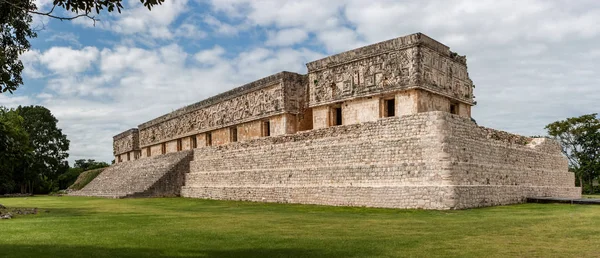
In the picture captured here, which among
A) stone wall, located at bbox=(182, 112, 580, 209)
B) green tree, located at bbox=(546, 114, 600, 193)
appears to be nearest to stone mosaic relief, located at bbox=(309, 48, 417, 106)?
stone wall, located at bbox=(182, 112, 580, 209)

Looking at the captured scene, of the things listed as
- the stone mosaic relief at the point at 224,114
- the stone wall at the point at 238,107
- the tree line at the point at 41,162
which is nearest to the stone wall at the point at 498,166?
the stone wall at the point at 238,107

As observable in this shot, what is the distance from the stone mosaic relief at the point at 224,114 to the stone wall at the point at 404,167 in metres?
2.11

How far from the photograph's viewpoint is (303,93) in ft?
63.3

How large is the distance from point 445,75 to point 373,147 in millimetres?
4193

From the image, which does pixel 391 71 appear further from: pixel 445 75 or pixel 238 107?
pixel 238 107

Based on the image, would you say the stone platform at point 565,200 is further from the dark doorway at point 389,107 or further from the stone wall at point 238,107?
the stone wall at point 238,107

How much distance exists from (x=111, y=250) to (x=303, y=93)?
14.3 metres

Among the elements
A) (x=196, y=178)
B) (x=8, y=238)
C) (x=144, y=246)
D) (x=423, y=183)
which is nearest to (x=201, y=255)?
(x=144, y=246)

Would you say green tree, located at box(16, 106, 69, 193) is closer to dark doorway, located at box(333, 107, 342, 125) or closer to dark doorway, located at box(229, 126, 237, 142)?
dark doorway, located at box(229, 126, 237, 142)

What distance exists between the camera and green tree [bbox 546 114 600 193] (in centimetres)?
3070

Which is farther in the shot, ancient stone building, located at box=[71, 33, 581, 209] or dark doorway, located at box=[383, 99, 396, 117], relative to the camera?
dark doorway, located at box=[383, 99, 396, 117]

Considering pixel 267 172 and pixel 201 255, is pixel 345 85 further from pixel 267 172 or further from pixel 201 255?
pixel 201 255

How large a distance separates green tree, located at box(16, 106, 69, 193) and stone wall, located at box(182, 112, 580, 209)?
24773 millimetres

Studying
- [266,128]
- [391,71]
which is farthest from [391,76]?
[266,128]
